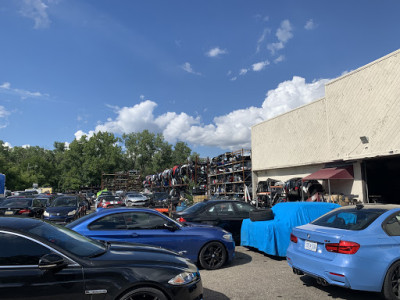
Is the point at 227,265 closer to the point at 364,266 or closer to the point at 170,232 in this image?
the point at 170,232

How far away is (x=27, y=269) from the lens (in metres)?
3.15

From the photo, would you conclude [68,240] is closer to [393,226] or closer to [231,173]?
[393,226]

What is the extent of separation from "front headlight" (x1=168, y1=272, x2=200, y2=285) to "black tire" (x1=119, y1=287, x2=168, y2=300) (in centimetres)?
18

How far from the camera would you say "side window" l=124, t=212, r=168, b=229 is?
6.45 metres

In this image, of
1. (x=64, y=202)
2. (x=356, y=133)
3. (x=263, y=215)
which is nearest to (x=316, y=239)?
(x=263, y=215)

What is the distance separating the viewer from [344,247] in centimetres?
453

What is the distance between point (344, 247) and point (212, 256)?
315 cm

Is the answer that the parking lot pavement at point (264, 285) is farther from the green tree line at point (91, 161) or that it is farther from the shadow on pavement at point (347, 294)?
the green tree line at point (91, 161)

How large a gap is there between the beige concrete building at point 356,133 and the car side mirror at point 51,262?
512 inches

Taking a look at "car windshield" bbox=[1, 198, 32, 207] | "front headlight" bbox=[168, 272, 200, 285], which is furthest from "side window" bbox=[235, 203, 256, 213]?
"car windshield" bbox=[1, 198, 32, 207]

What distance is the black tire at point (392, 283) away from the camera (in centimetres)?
445

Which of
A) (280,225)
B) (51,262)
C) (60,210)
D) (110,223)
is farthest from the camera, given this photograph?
(60,210)

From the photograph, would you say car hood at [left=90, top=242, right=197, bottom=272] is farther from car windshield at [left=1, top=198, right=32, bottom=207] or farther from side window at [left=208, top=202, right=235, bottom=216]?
car windshield at [left=1, top=198, right=32, bottom=207]

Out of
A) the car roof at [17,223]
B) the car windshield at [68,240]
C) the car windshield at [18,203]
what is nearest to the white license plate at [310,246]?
the car windshield at [68,240]
